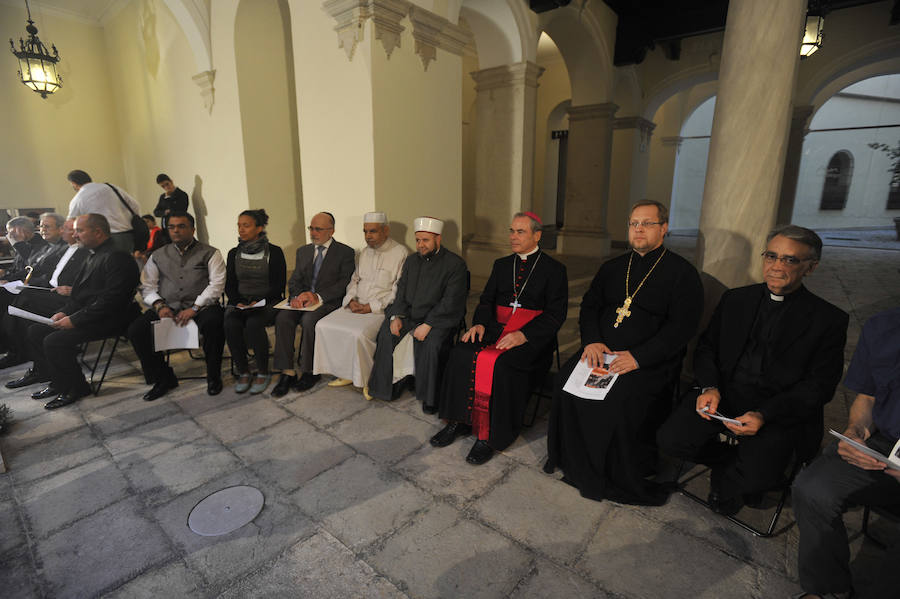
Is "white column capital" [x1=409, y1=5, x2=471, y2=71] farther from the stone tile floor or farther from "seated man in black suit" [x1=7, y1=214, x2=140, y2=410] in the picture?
the stone tile floor

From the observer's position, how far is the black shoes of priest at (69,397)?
3.49 m

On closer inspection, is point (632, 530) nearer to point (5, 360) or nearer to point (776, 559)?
point (776, 559)

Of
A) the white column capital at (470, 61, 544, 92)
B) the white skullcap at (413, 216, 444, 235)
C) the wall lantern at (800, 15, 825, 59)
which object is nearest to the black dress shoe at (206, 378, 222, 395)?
the white skullcap at (413, 216, 444, 235)

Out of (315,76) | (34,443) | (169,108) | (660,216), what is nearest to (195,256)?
(34,443)

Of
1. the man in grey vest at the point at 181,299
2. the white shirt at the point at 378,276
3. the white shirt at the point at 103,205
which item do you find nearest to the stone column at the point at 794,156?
the white shirt at the point at 378,276

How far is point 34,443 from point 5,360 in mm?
2102

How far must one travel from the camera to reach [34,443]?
9.90ft

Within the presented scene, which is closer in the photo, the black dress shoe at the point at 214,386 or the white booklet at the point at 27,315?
the white booklet at the point at 27,315

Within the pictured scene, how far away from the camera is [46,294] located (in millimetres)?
3990

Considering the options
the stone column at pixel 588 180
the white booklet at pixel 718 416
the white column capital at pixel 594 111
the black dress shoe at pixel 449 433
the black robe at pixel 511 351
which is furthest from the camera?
the stone column at pixel 588 180

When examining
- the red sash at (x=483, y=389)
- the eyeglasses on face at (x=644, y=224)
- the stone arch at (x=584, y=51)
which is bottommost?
the red sash at (x=483, y=389)

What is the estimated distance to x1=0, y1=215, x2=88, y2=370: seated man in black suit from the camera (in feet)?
12.9

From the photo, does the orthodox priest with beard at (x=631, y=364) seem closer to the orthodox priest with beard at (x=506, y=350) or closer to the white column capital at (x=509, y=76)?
the orthodox priest with beard at (x=506, y=350)

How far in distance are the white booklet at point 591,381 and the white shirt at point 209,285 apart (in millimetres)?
3032
